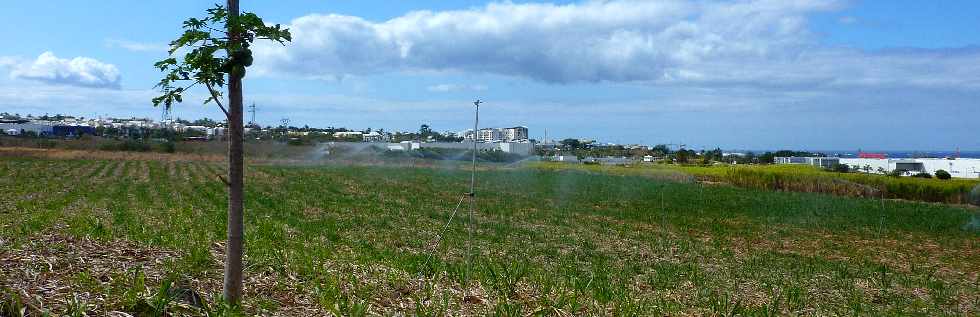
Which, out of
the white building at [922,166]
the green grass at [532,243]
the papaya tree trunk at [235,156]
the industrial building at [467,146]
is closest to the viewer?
the papaya tree trunk at [235,156]

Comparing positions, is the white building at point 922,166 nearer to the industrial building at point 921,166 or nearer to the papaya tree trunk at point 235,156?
the industrial building at point 921,166

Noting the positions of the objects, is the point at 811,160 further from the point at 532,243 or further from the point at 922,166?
the point at 532,243

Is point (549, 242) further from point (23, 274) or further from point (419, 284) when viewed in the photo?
point (23, 274)

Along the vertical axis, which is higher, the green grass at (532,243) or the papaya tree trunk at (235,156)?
the papaya tree trunk at (235,156)

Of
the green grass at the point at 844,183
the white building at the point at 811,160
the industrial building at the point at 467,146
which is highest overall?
the industrial building at the point at 467,146

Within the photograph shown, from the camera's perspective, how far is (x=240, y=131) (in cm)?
396

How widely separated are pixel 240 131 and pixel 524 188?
90.6 ft

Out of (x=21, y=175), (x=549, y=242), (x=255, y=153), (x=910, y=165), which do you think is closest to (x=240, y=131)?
(x=549, y=242)

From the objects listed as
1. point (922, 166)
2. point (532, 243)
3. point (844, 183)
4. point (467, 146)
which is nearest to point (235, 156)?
point (532, 243)

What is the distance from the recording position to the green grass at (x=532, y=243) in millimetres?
5234

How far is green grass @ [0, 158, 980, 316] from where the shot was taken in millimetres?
5234

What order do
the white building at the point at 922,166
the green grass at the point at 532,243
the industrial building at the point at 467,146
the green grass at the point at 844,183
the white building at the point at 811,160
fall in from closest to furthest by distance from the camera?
the green grass at the point at 532,243 < the green grass at the point at 844,183 < the industrial building at the point at 467,146 < the white building at the point at 922,166 < the white building at the point at 811,160

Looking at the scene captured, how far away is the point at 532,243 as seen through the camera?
13352 mm

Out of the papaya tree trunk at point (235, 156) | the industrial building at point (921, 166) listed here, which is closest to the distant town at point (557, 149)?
the industrial building at point (921, 166)
